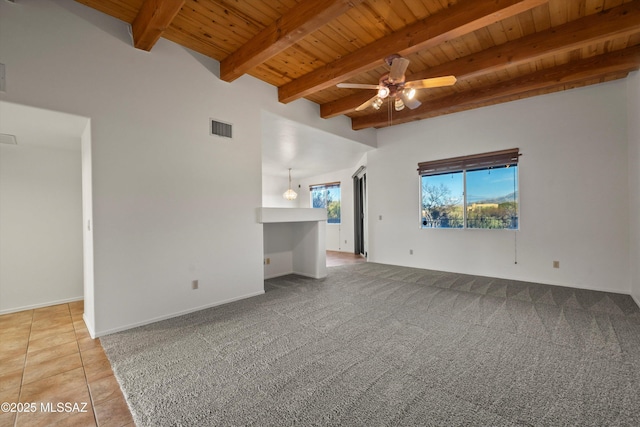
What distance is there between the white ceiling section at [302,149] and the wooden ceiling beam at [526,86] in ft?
2.60

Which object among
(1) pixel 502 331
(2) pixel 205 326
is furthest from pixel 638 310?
(2) pixel 205 326

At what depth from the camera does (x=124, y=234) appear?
109 inches

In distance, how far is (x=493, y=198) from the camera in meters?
4.88

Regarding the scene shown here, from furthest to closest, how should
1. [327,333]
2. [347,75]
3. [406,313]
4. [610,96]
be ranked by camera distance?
[610,96] < [347,75] < [406,313] < [327,333]

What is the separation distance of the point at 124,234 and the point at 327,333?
2296 mm

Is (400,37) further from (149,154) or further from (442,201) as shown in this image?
(442,201)

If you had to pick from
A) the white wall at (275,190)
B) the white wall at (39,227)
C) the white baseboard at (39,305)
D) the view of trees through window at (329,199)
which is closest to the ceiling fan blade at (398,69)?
the white wall at (39,227)

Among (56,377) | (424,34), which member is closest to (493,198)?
(424,34)

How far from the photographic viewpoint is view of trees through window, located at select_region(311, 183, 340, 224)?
890 cm

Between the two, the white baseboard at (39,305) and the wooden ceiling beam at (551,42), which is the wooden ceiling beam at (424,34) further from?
the white baseboard at (39,305)

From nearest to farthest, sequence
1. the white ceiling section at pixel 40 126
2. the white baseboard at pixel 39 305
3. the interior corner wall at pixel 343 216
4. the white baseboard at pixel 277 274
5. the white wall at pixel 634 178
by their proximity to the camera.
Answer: the white ceiling section at pixel 40 126, the white baseboard at pixel 39 305, the white wall at pixel 634 178, the white baseboard at pixel 277 274, the interior corner wall at pixel 343 216

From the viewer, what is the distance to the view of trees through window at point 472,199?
4.73 meters

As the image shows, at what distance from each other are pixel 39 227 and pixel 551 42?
652 cm

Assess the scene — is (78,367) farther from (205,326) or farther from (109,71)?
(109,71)
